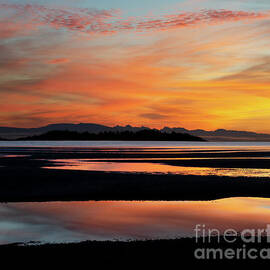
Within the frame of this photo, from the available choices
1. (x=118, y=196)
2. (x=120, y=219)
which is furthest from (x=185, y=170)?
(x=120, y=219)

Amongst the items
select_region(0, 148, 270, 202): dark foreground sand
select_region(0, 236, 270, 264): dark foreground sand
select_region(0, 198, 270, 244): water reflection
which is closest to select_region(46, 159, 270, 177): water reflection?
select_region(0, 148, 270, 202): dark foreground sand

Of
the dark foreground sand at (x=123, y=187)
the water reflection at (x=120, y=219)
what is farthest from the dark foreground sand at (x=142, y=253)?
the dark foreground sand at (x=123, y=187)

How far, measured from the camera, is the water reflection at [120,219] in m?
13.5

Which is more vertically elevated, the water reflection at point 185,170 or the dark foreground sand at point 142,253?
the water reflection at point 185,170

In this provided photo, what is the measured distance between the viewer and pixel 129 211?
17797 millimetres

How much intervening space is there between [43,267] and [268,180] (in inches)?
897

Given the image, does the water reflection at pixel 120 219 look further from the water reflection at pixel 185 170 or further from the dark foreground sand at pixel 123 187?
the water reflection at pixel 185 170

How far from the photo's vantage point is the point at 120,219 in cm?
1595

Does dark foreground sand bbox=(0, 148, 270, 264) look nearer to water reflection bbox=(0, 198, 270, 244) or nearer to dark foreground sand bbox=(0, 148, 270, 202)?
dark foreground sand bbox=(0, 148, 270, 202)

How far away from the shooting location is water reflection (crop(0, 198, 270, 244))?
530 inches

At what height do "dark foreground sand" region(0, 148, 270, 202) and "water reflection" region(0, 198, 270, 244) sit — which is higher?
"dark foreground sand" region(0, 148, 270, 202)

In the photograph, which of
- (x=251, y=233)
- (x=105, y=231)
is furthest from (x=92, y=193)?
(x=251, y=233)

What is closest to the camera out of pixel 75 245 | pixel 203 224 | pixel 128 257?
pixel 128 257

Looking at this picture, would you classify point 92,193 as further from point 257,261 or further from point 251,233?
point 257,261
